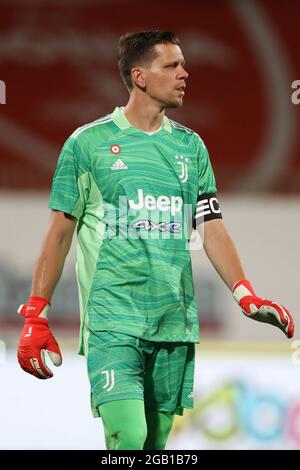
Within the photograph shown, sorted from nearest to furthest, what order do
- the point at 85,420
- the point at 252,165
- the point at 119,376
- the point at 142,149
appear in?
the point at 119,376, the point at 142,149, the point at 85,420, the point at 252,165

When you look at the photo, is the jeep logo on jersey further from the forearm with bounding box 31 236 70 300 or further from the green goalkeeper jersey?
the forearm with bounding box 31 236 70 300

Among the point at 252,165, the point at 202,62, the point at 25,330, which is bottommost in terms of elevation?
the point at 25,330

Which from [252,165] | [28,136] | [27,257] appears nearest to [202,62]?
[252,165]

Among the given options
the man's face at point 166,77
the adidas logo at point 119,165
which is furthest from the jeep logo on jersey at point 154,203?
the man's face at point 166,77

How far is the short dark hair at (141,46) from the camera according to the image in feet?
13.6

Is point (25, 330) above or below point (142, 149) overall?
below

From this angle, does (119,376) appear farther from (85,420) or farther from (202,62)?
(202,62)

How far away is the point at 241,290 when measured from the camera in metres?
4.13

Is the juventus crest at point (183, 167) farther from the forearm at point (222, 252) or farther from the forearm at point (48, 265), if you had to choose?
the forearm at point (48, 265)

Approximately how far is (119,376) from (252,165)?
6.91 m

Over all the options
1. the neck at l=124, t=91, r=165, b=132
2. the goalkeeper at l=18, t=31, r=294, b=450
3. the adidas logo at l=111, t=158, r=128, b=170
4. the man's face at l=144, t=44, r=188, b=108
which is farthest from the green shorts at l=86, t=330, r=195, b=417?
the man's face at l=144, t=44, r=188, b=108

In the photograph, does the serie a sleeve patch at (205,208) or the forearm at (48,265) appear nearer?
the forearm at (48,265)
